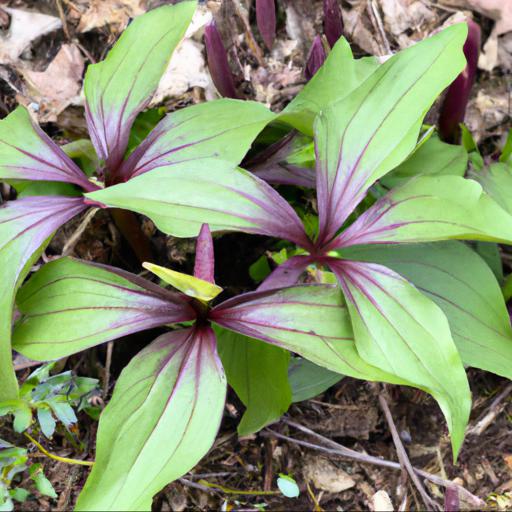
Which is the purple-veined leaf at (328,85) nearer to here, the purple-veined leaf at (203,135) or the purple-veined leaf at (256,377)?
the purple-veined leaf at (203,135)

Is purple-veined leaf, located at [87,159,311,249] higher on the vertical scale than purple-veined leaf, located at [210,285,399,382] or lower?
higher

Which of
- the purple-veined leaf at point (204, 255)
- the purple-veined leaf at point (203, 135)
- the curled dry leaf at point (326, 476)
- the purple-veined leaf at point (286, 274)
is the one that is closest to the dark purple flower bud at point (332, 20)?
the purple-veined leaf at point (203, 135)

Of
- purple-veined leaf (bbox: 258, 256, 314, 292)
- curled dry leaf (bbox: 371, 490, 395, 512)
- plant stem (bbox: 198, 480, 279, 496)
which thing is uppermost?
purple-veined leaf (bbox: 258, 256, 314, 292)

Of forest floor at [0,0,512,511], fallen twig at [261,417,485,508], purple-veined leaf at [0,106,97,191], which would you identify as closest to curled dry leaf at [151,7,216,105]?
forest floor at [0,0,512,511]

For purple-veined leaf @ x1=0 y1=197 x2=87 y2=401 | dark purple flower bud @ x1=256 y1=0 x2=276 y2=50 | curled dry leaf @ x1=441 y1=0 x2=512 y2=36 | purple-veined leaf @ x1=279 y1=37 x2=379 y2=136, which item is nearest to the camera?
purple-veined leaf @ x1=0 y1=197 x2=87 y2=401

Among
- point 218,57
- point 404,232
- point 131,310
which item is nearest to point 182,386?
point 131,310

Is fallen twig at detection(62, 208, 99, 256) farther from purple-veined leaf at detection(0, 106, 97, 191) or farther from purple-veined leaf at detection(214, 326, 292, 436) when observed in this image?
purple-veined leaf at detection(214, 326, 292, 436)
